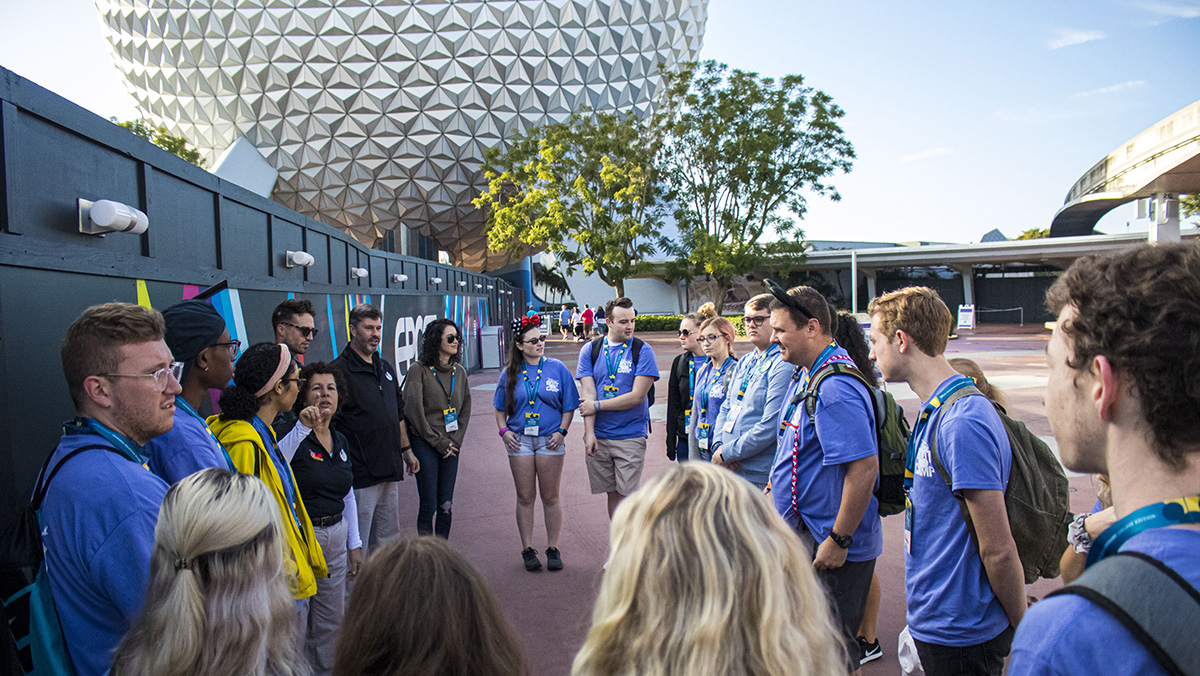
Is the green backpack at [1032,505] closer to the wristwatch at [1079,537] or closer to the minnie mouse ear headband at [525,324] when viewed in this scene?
the wristwatch at [1079,537]

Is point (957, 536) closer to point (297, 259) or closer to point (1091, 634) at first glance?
point (1091, 634)

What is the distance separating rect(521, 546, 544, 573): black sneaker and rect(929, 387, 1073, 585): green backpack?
359cm

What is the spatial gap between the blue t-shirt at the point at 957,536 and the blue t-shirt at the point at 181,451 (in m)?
2.70

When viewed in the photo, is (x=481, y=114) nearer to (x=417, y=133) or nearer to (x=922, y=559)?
(x=417, y=133)

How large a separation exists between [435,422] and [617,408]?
1.57m

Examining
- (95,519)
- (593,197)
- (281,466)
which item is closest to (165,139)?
(593,197)

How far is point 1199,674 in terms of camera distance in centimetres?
87

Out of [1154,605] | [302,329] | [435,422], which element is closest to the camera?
[1154,605]

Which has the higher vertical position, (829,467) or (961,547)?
(829,467)

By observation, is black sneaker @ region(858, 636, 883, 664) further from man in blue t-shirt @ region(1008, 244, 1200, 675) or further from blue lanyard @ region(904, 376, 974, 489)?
man in blue t-shirt @ region(1008, 244, 1200, 675)

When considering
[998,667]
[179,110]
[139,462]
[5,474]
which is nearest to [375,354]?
[5,474]

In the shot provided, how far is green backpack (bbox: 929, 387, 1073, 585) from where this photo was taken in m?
2.44

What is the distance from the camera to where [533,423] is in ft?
18.2

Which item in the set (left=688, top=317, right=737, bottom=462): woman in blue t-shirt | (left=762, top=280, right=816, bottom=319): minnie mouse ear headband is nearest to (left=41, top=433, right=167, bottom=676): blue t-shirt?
(left=762, top=280, right=816, bottom=319): minnie mouse ear headband
